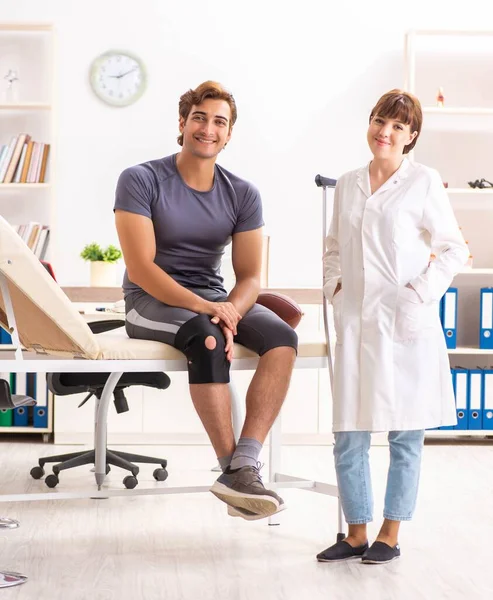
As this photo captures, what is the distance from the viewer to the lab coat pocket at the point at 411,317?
7.50 feet

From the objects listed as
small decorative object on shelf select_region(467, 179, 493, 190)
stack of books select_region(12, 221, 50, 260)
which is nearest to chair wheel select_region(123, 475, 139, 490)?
stack of books select_region(12, 221, 50, 260)

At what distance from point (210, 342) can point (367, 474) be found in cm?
54

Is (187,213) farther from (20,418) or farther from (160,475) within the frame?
(20,418)

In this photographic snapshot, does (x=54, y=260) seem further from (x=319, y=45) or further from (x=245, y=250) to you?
(x=245, y=250)

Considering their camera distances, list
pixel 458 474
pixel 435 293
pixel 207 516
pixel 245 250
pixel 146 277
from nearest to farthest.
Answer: pixel 435 293
pixel 146 277
pixel 245 250
pixel 207 516
pixel 458 474

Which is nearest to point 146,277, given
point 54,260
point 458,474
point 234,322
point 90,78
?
point 234,322

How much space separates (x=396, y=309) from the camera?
7.56ft

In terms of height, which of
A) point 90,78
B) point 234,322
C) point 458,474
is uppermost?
point 90,78

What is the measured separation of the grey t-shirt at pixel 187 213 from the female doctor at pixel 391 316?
13.2 inches

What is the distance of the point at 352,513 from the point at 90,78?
9.65ft

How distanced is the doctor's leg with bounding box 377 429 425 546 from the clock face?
2.79 metres

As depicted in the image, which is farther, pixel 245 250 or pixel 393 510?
pixel 245 250

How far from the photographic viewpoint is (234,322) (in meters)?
2.38

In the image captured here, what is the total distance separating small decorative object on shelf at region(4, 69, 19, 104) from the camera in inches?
176
